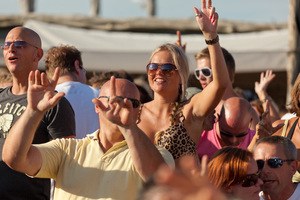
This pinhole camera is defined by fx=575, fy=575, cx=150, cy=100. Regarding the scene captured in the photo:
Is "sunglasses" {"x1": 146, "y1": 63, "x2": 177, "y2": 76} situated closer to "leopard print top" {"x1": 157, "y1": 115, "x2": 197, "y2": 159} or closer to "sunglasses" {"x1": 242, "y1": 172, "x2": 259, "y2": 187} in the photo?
"leopard print top" {"x1": 157, "y1": 115, "x2": 197, "y2": 159}

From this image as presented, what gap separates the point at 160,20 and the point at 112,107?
10698mm

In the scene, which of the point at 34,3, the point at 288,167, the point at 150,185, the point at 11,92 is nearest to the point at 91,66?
the point at 11,92

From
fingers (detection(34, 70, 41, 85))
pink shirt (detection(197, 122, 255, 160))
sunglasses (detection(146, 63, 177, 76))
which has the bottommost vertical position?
Answer: pink shirt (detection(197, 122, 255, 160))

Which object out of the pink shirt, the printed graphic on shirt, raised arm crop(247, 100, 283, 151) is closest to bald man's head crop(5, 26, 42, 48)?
the printed graphic on shirt

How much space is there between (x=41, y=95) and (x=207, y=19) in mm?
1109

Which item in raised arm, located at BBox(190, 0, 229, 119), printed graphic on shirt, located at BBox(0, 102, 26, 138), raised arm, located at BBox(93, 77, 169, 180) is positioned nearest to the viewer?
raised arm, located at BBox(93, 77, 169, 180)

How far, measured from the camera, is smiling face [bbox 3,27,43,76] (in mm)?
3736

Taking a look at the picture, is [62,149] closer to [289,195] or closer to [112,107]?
[112,107]

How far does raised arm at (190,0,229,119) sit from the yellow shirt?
58cm

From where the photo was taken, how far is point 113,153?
9.23 ft

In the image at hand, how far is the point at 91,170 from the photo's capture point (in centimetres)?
280

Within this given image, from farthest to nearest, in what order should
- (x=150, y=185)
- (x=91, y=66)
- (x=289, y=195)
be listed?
(x=91, y=66) → (x=289, y=195) → (x=150, y=185)

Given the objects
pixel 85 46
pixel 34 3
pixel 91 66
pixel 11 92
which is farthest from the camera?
pixel 34 3

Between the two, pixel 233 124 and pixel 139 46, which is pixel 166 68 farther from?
pixel 139 46
